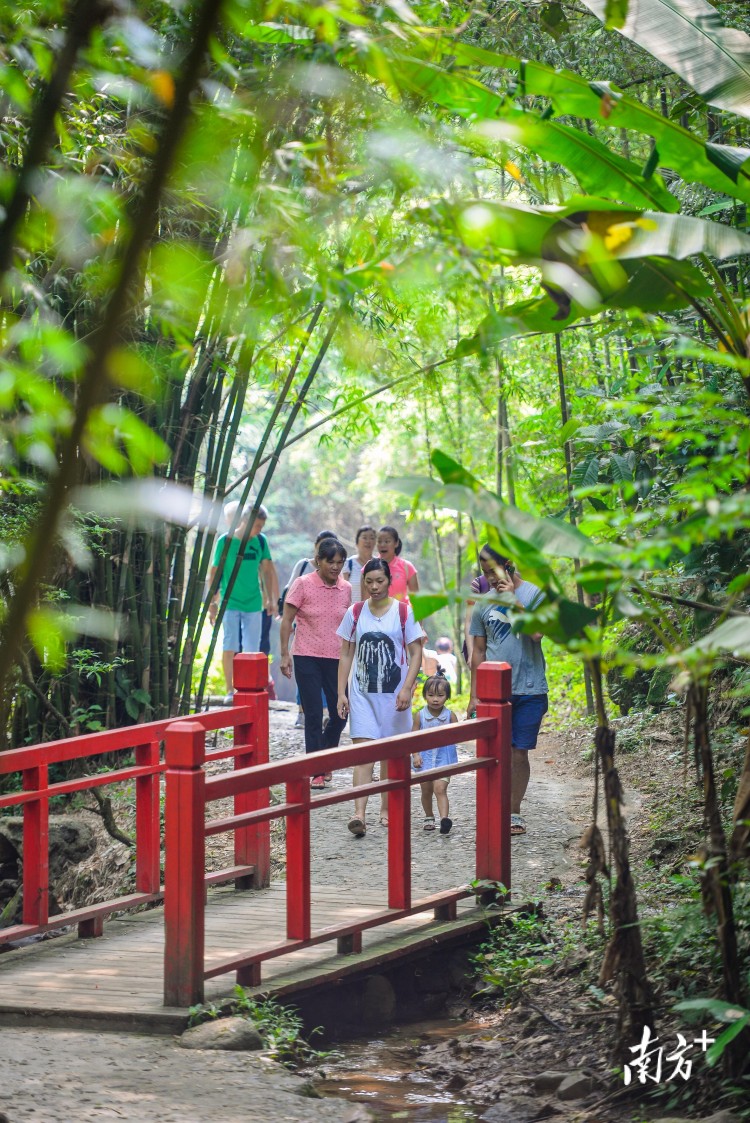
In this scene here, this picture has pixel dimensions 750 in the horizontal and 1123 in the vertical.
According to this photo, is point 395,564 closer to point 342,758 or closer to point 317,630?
point 317,630

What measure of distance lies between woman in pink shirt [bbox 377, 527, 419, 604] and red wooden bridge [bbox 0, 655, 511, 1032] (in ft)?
7.55

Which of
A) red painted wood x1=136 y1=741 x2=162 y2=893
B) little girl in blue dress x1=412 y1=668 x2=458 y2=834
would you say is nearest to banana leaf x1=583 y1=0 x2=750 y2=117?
little girl in blue dress x1=412 y1=668 x2=458 y2=834

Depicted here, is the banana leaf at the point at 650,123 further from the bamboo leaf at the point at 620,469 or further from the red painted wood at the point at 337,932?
the red painted wood at the point at 337,932

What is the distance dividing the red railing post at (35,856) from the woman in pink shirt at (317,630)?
2.41 metres

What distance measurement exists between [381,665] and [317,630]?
954 mm

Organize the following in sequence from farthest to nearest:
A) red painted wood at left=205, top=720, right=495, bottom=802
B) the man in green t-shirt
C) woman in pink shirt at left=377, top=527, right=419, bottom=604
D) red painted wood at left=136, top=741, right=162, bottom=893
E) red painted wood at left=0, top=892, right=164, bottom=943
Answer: the man in green t-shirt < woman in pink shirt at left=377, top=527, right=419, bottom=604 < red painted wood at left=136, top=741, right=162, bottom=893 < red painted wood at left=0, top=892, right=164, bottom=943 < red painted wood at left=205, top=720, right=495, bottom=802

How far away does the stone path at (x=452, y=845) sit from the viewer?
244 inches

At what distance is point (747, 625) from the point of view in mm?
3201

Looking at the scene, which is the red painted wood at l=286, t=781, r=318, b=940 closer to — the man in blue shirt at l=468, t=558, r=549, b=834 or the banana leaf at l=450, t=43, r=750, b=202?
the man in blue shirt at l=468, t=558, r=549, b=834

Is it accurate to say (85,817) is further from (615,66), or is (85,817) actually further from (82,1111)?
(615,66)

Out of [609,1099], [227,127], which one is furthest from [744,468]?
[609,1099]

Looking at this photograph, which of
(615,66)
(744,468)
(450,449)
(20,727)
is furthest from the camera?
(450,449)

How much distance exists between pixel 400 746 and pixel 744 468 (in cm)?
234

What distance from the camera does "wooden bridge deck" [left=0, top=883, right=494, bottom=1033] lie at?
14.1 ft
